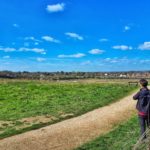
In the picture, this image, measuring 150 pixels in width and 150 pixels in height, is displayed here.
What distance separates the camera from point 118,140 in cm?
1725

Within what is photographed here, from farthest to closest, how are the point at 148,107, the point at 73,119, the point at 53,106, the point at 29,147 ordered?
1. the point at 53,106
2. the point at 73,119
3. the point at 29,147
4. the point at 148,107

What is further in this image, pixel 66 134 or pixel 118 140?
pixel 66 134

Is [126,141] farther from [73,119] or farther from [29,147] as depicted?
[73,119]

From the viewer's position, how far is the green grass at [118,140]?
15865mm

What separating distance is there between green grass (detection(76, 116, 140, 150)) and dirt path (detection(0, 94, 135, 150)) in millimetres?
571

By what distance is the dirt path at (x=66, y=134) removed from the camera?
16606mm

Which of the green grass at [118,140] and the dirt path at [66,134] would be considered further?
the dirt path at [66,134]

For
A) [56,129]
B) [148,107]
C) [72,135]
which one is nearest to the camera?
[148,107]

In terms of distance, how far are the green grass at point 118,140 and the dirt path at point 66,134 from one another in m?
0.57

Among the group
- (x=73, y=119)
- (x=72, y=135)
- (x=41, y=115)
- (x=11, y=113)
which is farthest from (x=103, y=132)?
(x=11, y=113)

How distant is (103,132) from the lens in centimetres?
1984

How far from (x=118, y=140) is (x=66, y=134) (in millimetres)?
2743

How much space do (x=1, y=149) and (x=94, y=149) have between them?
11.7ft

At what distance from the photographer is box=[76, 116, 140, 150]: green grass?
15.9m
